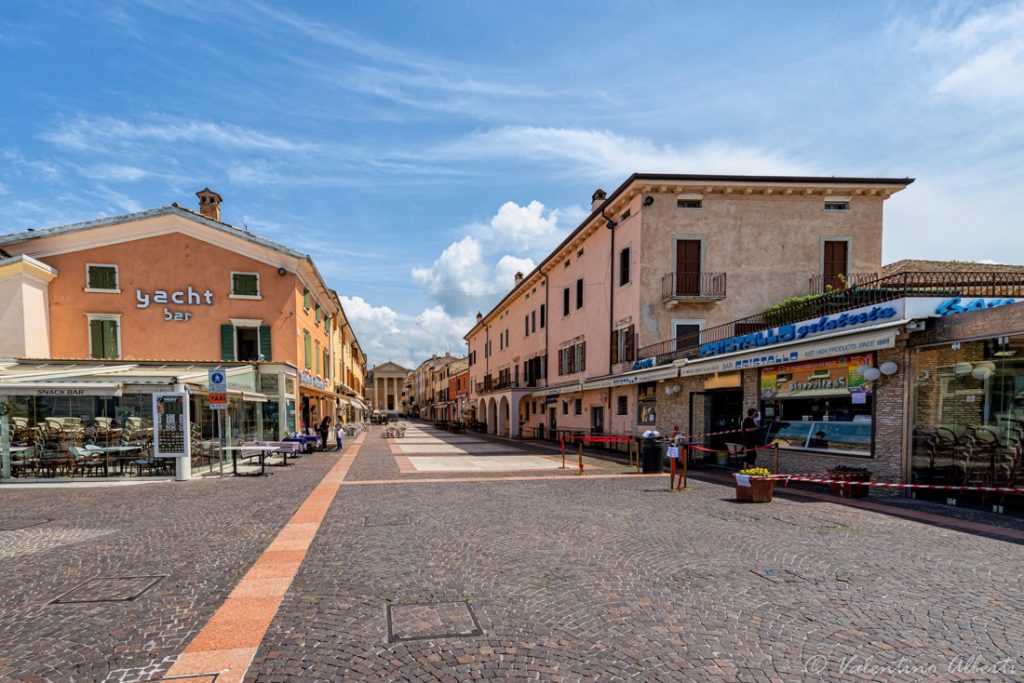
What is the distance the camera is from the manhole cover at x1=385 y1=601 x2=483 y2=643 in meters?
3.98

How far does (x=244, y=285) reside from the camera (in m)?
21.0

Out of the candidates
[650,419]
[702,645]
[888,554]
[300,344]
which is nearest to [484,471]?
[650,419]

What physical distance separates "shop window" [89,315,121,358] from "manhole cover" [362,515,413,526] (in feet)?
56.5

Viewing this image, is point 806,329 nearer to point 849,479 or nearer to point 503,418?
point 849,479

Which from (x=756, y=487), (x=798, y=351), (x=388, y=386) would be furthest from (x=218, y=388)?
(x=388, y=386)

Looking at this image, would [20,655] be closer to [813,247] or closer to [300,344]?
[300,344]

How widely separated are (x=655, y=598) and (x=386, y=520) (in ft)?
14.6

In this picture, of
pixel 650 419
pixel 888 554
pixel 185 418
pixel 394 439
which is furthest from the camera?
pixel 394 439

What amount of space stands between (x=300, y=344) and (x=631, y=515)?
1782 centimetres

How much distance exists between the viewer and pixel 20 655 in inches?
145

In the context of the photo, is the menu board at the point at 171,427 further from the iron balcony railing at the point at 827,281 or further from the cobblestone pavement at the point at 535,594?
the iron balcony railing at the point at 827,281

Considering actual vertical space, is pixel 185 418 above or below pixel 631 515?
above

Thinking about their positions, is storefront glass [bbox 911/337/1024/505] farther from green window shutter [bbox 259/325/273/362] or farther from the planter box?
green window shutter [bbox 259/325/273/362]

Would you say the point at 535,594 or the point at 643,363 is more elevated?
the point at 643,363
